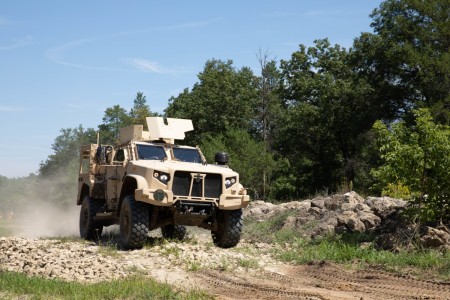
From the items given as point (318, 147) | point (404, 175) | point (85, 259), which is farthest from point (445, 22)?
point (85, 259)

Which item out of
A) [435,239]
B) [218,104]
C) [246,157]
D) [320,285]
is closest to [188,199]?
[320,285]

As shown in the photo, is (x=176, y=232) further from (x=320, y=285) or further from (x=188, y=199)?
(x=320, y=285)

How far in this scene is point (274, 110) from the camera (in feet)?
162

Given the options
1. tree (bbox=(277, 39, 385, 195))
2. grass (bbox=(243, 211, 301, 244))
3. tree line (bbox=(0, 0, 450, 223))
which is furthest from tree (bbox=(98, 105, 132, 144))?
grass (bbox=(243, 211, 301, 244))

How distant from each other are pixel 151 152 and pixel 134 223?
2.12m

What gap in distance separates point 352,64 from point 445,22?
8021 millimetres

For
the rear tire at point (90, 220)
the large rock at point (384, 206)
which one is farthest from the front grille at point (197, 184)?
the large rock at point (384, 206)

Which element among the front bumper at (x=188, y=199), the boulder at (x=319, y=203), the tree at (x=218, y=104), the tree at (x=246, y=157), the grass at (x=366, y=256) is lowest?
the grass at (x=366, y=256)

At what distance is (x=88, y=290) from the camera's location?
784cm

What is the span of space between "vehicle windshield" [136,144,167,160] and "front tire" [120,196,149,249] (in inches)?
50.0

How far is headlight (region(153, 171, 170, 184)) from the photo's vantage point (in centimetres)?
1181

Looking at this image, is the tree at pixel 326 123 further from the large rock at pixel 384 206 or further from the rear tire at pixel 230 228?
the rear tire at pixel 230 228

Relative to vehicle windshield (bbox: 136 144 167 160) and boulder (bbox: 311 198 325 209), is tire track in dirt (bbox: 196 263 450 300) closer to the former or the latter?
vehicle windshield (bbox: 136 144 167 160)

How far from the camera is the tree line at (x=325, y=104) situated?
3544 centimetres
